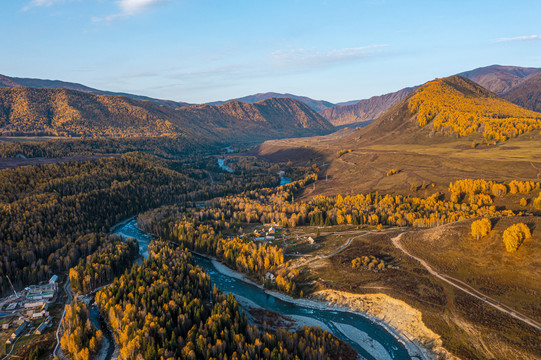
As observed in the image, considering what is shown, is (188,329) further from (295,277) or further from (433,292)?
(433,292)

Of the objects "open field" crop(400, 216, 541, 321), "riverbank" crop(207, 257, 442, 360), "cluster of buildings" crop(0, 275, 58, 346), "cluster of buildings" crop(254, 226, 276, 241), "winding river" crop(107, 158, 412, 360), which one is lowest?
"winding river" crop(107, 158, 412, 360)

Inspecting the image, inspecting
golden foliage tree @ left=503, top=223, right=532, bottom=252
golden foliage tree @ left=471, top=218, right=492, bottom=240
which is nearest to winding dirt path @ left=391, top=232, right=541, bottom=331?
golden foliage tree @ left=503, top=223, right=532, bottom=252

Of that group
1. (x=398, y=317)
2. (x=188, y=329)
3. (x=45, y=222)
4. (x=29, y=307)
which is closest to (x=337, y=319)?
(x=398, y=317)

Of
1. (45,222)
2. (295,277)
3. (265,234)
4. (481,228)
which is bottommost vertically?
(265,234)

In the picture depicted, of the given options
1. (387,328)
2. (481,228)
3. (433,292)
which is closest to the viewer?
(387,328)

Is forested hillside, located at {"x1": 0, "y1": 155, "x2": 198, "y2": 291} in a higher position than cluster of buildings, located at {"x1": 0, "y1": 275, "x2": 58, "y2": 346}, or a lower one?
higher

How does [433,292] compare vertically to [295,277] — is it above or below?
above

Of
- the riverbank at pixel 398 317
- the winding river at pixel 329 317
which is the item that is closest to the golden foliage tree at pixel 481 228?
the riverbank at pixel 398 317

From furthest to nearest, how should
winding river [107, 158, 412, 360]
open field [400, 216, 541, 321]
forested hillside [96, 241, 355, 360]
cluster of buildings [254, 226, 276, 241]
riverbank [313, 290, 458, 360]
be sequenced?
cluster of buildings [254, 226, 276, 241] < open field [400, 216, 541, 321] < winding river [107, 158, 412, 360] < riverbank [313, 290, 458, 360] < forested hillside [96, 241, 355, 360]

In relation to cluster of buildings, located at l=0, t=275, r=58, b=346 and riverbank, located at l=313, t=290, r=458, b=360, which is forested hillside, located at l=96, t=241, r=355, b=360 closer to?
cluster of buildings, located at l=0, t=275, r=58, b=346

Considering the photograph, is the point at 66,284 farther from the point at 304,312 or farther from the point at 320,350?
the point at 320,350
